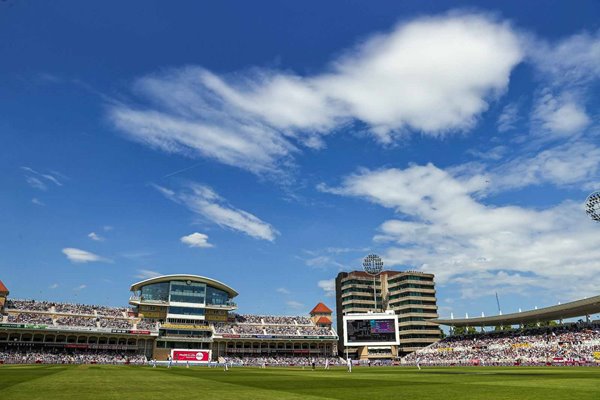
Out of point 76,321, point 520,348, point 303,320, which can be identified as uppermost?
point 303,320

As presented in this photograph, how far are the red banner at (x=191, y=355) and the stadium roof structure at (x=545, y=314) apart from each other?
192ft

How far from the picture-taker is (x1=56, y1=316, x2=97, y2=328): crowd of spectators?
88369 mm

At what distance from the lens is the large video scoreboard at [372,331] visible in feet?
324

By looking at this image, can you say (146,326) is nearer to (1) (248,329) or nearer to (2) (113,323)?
(2) (113,323)

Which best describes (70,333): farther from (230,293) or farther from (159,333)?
(230,293)

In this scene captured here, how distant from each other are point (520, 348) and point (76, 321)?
8632cm

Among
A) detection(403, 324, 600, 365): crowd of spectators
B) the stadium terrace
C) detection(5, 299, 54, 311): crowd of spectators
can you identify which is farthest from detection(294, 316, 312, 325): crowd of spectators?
detection(5, 299, 54, 311): crowd of spectators

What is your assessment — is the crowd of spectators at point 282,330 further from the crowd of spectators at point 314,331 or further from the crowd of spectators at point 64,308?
the crowd of spectators at point 64,308

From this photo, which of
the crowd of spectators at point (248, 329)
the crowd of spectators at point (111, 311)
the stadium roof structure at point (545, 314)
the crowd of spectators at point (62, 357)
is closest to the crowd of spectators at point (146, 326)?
the crowd of spectators at point (62, 357)

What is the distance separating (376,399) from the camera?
19109 mm

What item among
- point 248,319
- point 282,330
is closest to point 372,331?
point 282,330

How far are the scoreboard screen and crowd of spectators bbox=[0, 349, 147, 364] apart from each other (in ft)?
143

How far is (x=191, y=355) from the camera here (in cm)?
8681

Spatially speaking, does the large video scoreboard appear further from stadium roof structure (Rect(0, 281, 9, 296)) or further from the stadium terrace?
stadium roof structure (Rect(0, 281, 9, 296))
